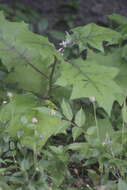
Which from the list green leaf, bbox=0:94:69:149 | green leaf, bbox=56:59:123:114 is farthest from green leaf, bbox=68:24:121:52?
green leaf, bbox=0:94:69:149

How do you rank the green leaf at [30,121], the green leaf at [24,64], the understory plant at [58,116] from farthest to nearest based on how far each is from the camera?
the green leaf at [24,64]
the green leaf at [30,121]
the understory plant at [58,116]

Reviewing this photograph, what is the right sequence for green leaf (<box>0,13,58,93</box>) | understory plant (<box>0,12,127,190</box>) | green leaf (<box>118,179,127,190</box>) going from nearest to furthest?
green leaf (<box>118,179,127,190</box>), understory plant (<box>0,12,127,190</box>), green leaf (<box>0,13,58,93</box>)

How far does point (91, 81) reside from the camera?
240 centimetres

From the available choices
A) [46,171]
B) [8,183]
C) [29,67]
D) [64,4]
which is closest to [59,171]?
[46,171]

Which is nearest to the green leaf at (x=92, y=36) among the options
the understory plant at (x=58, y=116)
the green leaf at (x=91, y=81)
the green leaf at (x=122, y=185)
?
the understory plant at (x=58, y=116)

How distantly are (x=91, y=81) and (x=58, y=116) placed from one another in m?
0.27

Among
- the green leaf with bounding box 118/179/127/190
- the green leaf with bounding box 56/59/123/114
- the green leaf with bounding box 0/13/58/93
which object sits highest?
the green leaf with bounding box 0/13/58/93

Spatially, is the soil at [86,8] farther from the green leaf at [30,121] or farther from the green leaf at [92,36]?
the green leaf at [30,121]

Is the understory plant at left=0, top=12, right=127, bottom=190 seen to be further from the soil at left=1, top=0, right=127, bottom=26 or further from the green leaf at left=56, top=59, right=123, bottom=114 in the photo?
the soil at left=1, top=0, right=127, bottom=26

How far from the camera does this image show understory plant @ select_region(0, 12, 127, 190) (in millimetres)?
2242

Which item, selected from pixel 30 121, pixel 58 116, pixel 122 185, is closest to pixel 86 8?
pixel 30 121

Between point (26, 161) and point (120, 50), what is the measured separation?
1.20m

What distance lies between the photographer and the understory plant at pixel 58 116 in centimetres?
224

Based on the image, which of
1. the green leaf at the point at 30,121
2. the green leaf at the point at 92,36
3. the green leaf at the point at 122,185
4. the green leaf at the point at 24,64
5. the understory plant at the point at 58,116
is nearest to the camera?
the green leaf at the point at 122,185
